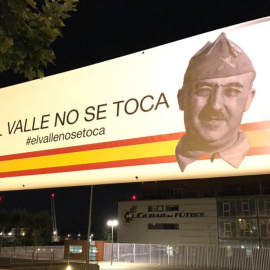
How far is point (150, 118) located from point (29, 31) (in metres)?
1.21

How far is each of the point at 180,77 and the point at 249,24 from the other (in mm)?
682

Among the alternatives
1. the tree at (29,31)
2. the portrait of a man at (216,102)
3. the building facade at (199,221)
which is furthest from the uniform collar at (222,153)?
the building facade at (199,221)

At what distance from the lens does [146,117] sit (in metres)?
3.20

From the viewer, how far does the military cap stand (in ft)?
9.27

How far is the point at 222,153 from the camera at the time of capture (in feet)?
9.20

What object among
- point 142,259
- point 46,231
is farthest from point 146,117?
point 46,231

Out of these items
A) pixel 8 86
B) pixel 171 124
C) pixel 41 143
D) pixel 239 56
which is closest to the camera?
pixel 239 56

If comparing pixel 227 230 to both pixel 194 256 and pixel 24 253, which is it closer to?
pixel 194 256

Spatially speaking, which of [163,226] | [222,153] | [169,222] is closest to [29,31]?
[222,153]

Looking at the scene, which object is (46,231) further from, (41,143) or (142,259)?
(41,143)

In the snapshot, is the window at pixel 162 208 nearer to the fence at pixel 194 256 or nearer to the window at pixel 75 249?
the fence at pixel 194 256

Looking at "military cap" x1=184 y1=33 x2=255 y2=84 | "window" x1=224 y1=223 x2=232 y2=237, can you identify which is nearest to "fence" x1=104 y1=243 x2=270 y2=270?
"window" x1=224 y1=223 x2=232 y2=237

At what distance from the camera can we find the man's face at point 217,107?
109 inches

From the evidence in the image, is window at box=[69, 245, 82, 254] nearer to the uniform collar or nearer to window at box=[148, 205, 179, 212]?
window at box=[148, 205, 179, 212]
